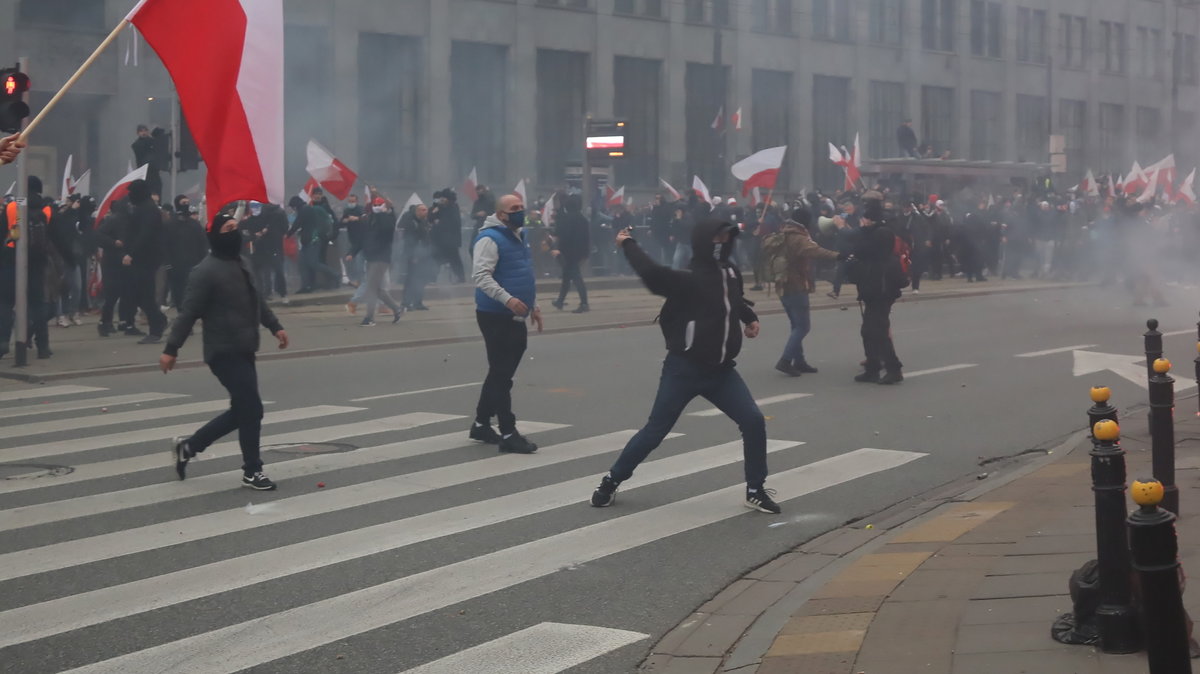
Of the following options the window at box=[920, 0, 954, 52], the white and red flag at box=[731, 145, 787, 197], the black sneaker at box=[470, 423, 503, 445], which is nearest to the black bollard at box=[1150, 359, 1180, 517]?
the black sneaker at box=[470, 423, 503, 445]

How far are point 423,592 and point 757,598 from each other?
1.41 meters

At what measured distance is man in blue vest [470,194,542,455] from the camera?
31.1 ft

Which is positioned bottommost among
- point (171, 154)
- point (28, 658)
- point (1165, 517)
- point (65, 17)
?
point (28, 658)

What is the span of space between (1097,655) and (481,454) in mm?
5335

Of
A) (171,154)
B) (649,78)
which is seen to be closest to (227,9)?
(171,154)

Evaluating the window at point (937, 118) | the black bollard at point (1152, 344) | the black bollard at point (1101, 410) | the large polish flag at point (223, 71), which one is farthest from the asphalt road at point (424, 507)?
the window at point (937, 118)

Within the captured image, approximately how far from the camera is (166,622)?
18.5 ft

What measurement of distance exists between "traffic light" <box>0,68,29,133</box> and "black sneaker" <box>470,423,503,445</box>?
402cm

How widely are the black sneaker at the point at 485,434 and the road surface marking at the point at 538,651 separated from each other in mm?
4220

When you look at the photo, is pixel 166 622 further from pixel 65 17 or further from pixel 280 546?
pixel 65 17

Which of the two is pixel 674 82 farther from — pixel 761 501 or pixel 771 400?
pixel 761 501

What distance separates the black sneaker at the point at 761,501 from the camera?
774 cm

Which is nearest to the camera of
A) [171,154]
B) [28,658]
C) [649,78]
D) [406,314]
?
[28,658]

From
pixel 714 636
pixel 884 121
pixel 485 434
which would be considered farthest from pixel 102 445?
pixel 884 121
